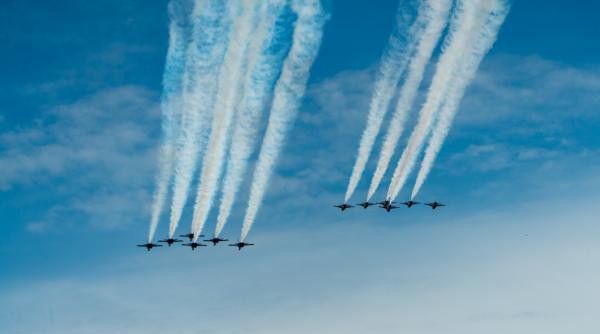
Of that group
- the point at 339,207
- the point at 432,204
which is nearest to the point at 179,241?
the point at 339,207

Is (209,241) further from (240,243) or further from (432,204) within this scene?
(432,204)

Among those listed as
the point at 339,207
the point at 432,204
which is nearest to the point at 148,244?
the point at 339,207

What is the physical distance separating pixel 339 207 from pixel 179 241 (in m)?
13.8

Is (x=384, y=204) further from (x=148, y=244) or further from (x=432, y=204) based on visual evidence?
(x=148, y=244)

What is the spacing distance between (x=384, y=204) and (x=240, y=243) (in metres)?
13.8

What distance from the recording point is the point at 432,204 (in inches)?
Answer: 2507

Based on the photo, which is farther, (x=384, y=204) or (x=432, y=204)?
(x=432, y=204)

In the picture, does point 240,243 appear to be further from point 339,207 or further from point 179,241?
point 339,207

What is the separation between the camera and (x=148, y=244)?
62125 mm

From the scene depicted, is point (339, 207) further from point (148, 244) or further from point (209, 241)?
point (148, 244)

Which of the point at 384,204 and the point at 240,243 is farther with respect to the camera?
the point at 240,243

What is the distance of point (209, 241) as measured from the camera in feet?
204

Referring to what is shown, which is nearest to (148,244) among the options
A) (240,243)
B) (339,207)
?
(240,243)

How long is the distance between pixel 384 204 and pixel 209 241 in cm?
1528
